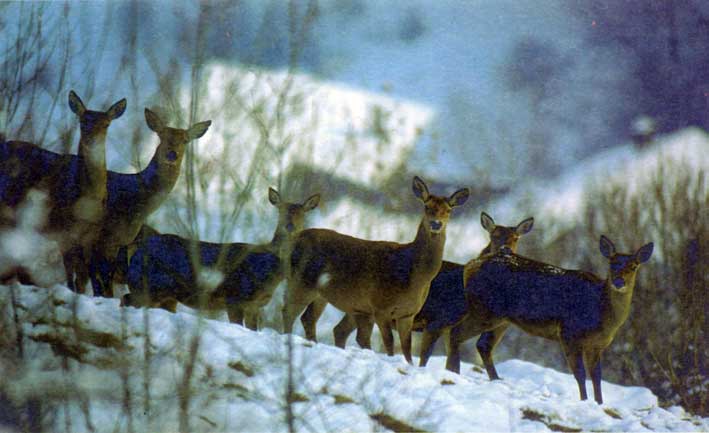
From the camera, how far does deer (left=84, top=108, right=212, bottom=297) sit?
1062cm

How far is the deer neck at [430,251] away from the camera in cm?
1098

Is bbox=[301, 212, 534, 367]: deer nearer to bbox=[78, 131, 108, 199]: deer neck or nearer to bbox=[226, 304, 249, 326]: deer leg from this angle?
bbox=[226, 304, 249, 326]: deer leg

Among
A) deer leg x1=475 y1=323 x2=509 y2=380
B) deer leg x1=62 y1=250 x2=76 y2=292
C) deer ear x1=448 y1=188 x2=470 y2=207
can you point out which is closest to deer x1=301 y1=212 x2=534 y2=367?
deer leg x1=475 y1=323 x2=509 y2=380

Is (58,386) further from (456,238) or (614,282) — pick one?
(456,238)

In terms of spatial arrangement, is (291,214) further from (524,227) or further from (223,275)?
(524,227)

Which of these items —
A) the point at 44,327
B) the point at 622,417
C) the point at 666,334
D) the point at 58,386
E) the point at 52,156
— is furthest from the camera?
the point at 666,334

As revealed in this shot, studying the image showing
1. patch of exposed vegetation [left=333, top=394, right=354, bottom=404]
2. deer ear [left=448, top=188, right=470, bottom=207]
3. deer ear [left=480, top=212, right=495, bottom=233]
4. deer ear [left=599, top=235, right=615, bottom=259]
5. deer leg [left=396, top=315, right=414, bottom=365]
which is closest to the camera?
patch of exposed vegetation [left=333, top=394, right=354, bottom=404]

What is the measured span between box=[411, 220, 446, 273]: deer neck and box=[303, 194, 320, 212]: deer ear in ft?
3.90

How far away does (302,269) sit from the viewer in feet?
38.1

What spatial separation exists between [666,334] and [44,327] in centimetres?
1295

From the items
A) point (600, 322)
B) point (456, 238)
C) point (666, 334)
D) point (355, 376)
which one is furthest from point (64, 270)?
point (666, 334)

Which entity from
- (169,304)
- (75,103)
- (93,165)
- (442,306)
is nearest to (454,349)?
(442,306)

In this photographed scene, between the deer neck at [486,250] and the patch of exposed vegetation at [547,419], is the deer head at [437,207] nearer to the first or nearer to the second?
the deer neck at [486,250]

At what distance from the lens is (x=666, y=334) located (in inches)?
744
